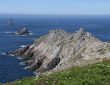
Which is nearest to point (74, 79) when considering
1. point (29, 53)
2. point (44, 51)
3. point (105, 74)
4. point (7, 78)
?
point (105, 74)

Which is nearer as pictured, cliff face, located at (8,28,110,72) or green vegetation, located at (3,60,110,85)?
green vegetation, located at (3,60,110,85)

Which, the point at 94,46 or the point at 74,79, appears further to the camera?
the point at 94,46

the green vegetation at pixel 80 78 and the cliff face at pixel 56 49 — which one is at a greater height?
the green vegetation at pixel 80 78

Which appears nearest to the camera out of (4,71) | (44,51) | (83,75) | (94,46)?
(83,75)

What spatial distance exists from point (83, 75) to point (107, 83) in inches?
85.4

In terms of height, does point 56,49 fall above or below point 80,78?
below

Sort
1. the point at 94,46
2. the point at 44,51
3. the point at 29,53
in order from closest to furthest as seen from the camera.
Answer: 1. the point at 94,46
2. the point at 44,51
3. the point at 29,53

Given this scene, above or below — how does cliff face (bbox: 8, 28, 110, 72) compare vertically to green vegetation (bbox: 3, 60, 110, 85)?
below

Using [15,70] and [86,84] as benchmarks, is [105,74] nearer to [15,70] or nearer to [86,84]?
→ [86,84]

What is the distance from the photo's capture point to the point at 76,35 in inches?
3644

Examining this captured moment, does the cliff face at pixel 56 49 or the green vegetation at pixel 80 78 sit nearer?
the green vegetation at pixel 80 78

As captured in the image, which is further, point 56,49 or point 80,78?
point 56,49

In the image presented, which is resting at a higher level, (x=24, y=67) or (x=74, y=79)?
(x=74, y=79)

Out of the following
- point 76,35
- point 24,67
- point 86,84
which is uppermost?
point 86,84
